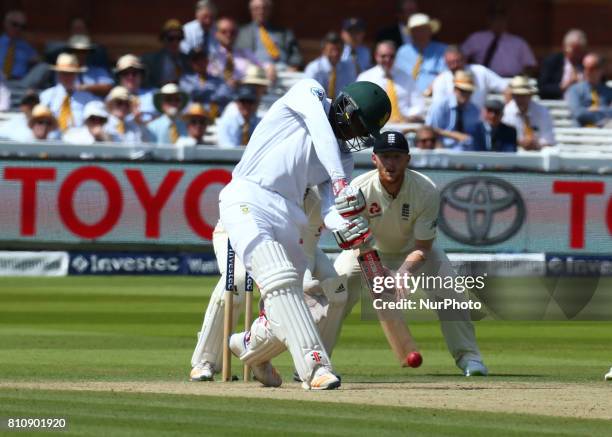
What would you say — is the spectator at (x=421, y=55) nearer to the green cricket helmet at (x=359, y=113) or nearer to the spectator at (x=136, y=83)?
the spectator at (x=136, y=83)

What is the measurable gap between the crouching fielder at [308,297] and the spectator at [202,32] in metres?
10.6

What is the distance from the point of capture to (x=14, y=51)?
21.0 meters

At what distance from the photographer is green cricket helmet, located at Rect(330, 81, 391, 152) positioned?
8773 millimetres

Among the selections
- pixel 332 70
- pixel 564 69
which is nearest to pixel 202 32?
pixel 332 70

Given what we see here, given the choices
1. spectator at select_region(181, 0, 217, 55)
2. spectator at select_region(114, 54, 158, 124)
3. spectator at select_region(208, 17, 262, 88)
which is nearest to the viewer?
spectator at select_region(114, 54, 158, 124)

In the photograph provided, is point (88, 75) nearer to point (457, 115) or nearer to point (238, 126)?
point (238, 126)

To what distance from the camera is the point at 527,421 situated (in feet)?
24.9

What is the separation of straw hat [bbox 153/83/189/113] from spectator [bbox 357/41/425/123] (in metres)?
2.18

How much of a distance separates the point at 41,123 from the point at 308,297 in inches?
355

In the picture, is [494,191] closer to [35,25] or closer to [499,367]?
[499,367]

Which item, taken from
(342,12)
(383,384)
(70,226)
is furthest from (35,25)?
(383,384)

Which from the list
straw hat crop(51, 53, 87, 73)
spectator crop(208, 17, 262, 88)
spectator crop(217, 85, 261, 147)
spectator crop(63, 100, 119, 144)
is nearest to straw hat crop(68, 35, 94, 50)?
straw hat crop(51, 53, 87, 73)

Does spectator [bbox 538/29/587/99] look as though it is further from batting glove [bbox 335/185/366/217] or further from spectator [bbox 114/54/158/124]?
batting glove [bbox 335/185/366/217]

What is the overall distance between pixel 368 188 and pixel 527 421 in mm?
3426
